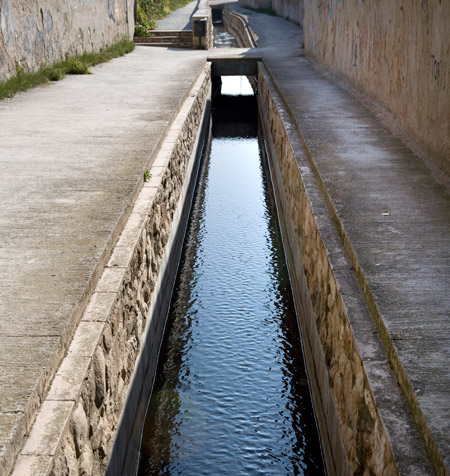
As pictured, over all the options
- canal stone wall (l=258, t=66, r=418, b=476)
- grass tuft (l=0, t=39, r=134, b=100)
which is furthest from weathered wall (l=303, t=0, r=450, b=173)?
grass tuft (l=0, t=39, r=134, b=100)

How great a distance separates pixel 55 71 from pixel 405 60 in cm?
654

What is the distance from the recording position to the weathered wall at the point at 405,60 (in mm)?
6195

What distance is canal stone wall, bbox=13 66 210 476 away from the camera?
2721 mm

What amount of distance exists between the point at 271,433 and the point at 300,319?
1.68m

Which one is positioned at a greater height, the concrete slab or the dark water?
the concrete slab

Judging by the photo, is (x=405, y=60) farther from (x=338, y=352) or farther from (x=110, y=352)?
(x=110, y=352)

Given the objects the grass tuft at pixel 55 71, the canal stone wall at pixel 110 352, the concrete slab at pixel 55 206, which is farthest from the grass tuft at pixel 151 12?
the canal stone wall at pixel 110 352

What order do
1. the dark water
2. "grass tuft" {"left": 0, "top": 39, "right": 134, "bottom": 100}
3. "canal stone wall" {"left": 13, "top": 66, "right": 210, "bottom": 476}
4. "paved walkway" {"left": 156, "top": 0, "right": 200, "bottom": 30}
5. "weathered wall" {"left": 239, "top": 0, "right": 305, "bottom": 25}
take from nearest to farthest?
"canal stone wall" {"left": 13, "top": 66, "right": 210, "bottom": 476}, the dark water, "grass tuft" {"left": 0, "top": 39, "right": 134, "bottom": 100}, "paved walkway" {"left": 156, "top": 0, "right": 200, "bottom": 30}, "weathered wall" {"left": 239, "top": 0, "right": 305, "bottom": 25}

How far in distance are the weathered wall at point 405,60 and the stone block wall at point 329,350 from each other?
120 centimetres

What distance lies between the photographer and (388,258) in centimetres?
427

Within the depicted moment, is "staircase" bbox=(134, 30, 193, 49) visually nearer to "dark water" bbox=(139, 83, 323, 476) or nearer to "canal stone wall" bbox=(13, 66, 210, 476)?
"dark water" bbox=(139, 83, 323, 476)

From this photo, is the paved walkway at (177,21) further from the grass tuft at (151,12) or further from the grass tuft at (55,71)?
the grass tuft at (55,71)

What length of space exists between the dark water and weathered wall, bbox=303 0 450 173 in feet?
6.89

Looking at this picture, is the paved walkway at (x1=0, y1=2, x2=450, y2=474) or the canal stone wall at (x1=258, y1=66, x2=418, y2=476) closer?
the canal stone wall at (x1=258, y1=66, x2=418, y2=476)
